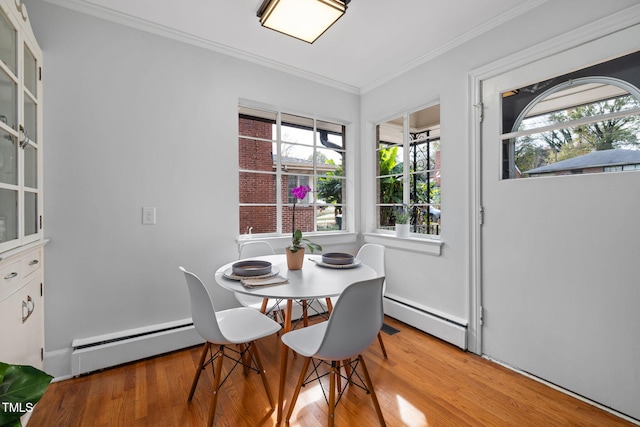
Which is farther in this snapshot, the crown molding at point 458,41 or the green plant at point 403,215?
the green plant at point 403,215

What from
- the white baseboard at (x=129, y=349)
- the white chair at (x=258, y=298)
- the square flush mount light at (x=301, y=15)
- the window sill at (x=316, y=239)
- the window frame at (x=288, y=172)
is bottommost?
the white baseboard at (x=129, y=349)

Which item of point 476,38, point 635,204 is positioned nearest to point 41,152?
point 476,38

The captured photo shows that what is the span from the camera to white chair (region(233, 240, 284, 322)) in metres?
2.18

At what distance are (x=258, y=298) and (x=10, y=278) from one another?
1413mm

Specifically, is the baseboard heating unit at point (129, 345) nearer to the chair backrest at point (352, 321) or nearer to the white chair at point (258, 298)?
the white chair at point (258, 298)

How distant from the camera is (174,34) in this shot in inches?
91.3

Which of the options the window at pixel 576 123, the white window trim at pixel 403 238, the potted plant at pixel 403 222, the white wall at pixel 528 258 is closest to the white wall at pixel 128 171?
the white window trim at pixel 403 238

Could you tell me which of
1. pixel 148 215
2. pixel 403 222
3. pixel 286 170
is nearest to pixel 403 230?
pixel 403 222

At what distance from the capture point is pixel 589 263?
1.73 m

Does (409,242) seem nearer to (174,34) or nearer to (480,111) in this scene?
(480,111)

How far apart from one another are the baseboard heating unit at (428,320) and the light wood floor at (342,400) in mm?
221

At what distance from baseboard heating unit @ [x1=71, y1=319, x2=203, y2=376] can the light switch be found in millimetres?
813

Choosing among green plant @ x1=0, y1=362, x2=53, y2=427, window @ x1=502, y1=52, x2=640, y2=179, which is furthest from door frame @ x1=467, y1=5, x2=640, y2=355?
green plant @ x1=0, y1=362, x2=53, y2=427

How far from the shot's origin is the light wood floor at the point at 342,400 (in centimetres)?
158
